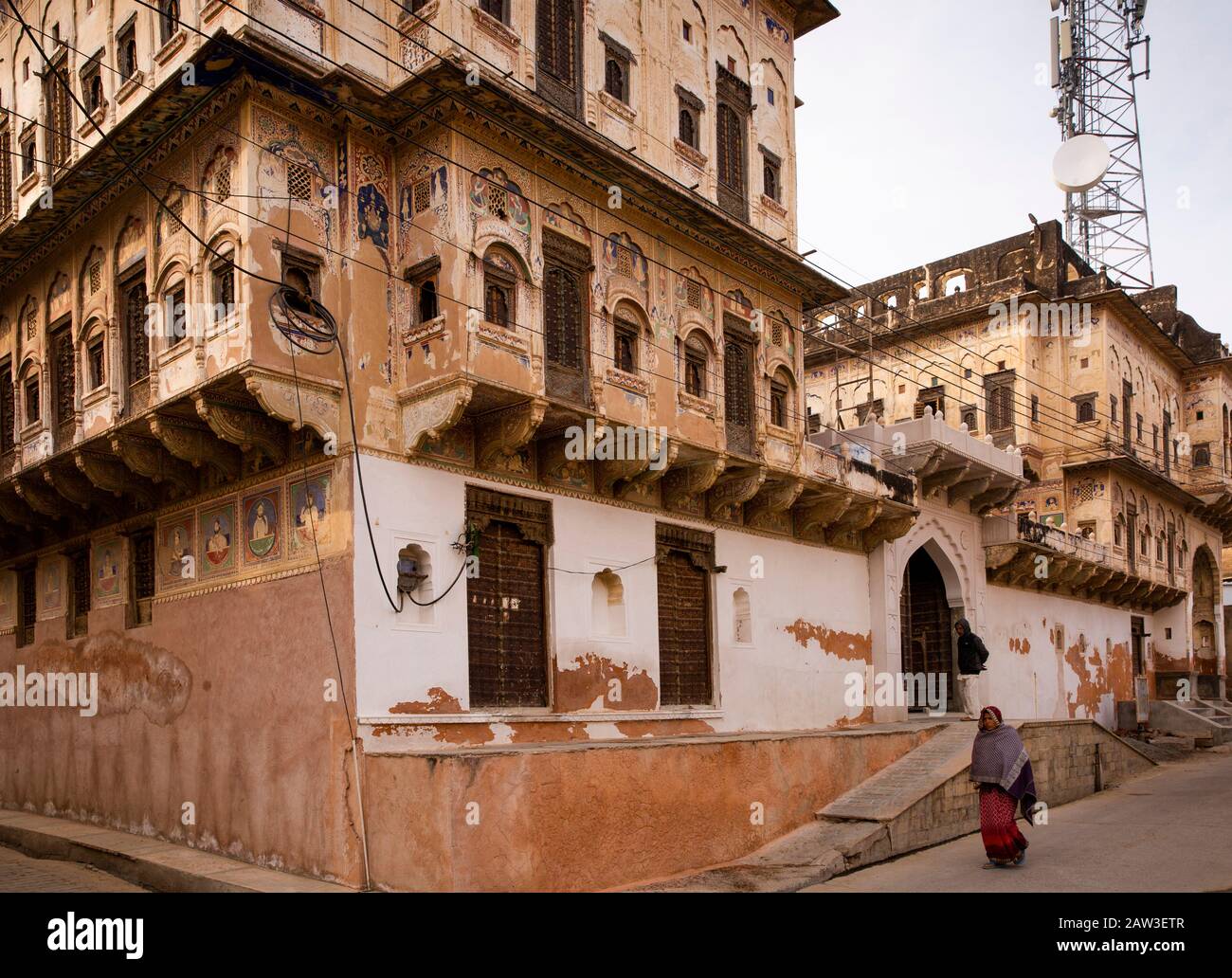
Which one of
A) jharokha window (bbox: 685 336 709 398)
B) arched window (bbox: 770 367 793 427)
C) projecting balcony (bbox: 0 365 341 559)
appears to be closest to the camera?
projecting balcony (bbox: 0 365 341 559)

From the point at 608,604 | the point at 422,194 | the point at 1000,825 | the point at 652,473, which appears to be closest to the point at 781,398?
the point at 652,473

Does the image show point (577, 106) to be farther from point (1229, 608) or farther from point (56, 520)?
point (1229, 608)

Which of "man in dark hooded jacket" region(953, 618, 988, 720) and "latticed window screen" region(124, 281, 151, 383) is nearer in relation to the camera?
"latticed window screen" region(124, 281, 151, 383)

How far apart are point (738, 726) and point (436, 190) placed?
28.1 feet

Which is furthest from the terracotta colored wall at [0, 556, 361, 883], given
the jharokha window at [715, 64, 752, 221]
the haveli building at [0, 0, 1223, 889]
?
the jharokha window at [715, 64, 752, 221]

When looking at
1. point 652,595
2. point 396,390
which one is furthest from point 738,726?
point 396,390

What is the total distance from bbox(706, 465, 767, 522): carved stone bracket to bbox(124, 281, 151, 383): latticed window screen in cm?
761

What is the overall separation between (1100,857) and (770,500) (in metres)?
6.74

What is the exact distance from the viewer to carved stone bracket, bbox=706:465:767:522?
16.6 meters

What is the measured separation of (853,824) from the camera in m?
13.5

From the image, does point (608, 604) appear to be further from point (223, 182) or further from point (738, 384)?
point (223, 182)

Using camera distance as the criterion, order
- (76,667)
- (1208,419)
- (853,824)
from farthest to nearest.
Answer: (1208,419), (76,667), (853,824)

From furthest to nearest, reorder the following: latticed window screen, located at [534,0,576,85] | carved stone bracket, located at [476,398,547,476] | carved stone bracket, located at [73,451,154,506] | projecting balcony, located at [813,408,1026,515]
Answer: projecting balcony, located at [813,408,1026,515], latticed window screen, located at [534,0,576,85], carved stone bracket, located at [73,451,154,506], carved stone bracket, located at [476,398,547,476]

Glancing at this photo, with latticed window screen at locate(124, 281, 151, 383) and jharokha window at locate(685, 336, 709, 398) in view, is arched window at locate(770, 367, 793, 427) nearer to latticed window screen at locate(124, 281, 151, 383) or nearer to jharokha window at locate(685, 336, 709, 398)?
jharokha window at locate(685, 336, 709, 398)
